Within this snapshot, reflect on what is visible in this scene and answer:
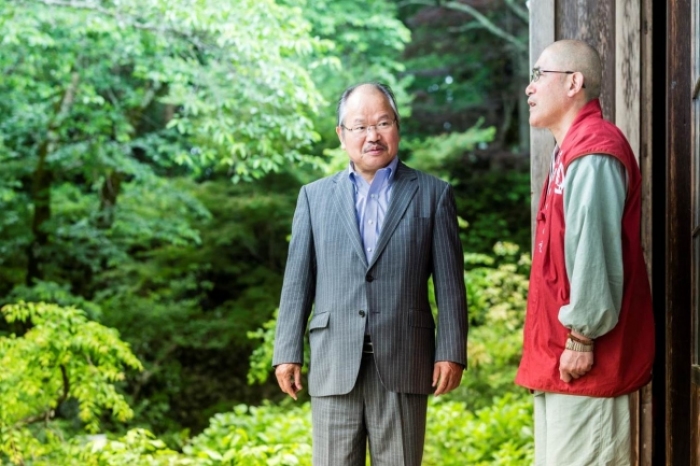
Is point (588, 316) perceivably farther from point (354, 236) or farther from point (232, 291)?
point (232, 291)

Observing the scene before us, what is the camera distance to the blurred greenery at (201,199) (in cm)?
452

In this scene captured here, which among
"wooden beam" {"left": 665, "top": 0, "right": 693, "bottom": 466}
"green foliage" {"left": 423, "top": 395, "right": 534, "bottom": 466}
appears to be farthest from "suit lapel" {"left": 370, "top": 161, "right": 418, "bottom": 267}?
"green foliage" {"left": 423, "top": 395, "right": 534, "bottom": 466}

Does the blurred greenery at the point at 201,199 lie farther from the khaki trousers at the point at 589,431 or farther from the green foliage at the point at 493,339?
the khaki trousers at the point at 589,431

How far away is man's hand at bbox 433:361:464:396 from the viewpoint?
7.20 feet

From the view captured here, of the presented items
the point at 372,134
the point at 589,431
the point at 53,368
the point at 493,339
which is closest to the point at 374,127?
the point at 372,134

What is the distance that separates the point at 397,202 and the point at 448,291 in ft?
0.91

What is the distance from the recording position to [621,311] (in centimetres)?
188

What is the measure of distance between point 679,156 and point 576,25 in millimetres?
570

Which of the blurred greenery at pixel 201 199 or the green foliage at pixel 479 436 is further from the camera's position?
the green foliage at pixel 479 436

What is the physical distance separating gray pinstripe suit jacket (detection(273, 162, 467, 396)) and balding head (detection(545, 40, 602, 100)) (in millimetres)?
464

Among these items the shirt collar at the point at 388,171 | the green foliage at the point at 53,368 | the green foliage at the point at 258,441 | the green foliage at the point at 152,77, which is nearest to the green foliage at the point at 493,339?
the green foliage at the point at 258,441

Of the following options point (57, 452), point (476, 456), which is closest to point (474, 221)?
point (476, 456)

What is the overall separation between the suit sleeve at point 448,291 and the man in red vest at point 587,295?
0.22m

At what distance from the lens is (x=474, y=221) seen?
881 cm
